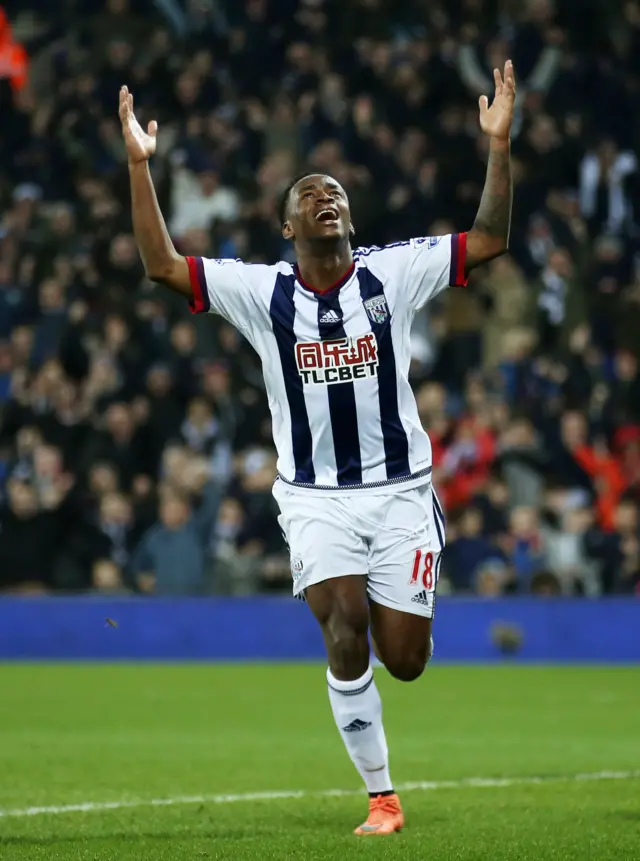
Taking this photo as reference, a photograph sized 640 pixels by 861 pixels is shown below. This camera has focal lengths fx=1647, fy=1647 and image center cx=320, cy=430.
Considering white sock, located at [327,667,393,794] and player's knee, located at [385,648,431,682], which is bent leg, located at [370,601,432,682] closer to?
player's knee, located at [385,648,431,682]

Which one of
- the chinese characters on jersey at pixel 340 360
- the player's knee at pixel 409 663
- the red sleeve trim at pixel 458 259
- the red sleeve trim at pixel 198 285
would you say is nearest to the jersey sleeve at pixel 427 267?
the red sleeve trim at pixel 458 259

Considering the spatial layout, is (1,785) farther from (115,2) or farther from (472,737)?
(115,2)

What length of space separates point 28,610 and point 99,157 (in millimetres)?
6240

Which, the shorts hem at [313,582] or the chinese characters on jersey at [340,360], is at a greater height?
the chinese characters on jersey at [340,360]

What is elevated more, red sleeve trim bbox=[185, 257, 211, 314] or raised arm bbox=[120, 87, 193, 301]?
raised arm bbox=[120, 87, 193, 301]

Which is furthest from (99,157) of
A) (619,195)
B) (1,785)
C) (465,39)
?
(1,785)

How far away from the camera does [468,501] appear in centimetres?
1567

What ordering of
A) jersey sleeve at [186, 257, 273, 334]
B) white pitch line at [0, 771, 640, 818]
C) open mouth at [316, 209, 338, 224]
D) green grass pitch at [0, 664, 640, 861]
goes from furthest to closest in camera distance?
white pitch line at [0, 771, 640, 818], jersey sleeve at [186, 257, 273, 334], open mouth at [316, 209, 338, 224], green grass pitch at [0, 664, 640, 861]

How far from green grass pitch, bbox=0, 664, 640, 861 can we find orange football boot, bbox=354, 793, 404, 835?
0.10 metres

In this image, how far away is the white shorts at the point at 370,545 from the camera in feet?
20.7

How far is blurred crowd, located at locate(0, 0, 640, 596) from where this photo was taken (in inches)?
620

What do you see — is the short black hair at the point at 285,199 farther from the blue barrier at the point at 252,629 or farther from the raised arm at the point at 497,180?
the blue barrier at the point at 252,629

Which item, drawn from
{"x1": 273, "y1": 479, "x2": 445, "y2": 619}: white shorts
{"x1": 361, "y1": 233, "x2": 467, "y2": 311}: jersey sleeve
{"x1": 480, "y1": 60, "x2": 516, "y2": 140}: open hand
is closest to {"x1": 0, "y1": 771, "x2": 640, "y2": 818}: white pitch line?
{"x1": 273, "y1": 479, "x2": 445, "y2": 619}: white shorts

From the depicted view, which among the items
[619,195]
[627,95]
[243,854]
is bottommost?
[243,854]
